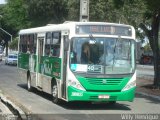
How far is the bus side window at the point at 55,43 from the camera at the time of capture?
56.1 feet

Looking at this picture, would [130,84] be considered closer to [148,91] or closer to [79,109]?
[79,109]

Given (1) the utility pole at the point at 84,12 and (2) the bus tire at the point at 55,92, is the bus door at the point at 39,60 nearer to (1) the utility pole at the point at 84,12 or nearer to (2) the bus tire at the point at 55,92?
(2) the bus tire at the point at 55,92

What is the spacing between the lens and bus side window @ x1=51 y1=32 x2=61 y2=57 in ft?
56.1

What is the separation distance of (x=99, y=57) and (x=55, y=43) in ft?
7.85

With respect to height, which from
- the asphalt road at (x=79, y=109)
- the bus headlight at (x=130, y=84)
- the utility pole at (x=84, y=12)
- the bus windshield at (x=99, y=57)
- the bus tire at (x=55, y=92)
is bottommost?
the asphalt road at (x=79, y=109)

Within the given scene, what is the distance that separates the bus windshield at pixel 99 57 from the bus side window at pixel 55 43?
145 cm

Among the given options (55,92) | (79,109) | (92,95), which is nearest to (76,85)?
(92,95)

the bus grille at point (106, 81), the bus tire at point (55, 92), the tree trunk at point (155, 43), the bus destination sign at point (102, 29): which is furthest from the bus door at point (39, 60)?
the tree trunk at point (155, 43)

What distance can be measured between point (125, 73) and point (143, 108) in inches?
62.5

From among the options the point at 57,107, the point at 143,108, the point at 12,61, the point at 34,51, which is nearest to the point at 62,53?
the point at 57,107

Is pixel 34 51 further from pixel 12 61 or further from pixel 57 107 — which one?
pixel 12 61

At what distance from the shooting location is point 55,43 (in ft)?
57.5

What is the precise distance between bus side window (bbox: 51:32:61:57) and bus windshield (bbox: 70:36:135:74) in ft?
4.76

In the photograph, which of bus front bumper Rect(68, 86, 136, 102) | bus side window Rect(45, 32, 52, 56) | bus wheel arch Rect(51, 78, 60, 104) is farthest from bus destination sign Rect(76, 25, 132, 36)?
bus side window Rect(45, 32, 52, 56)
